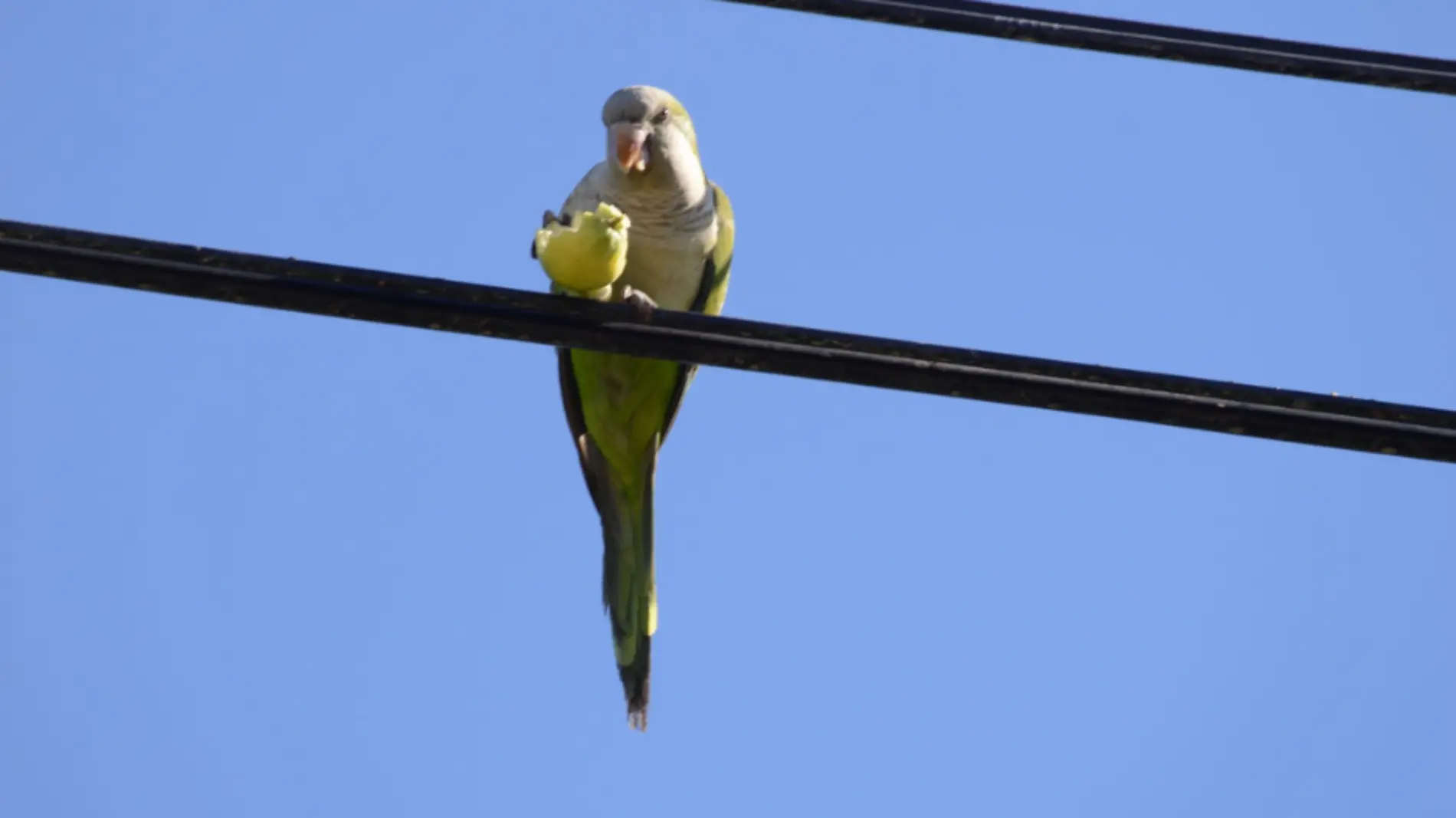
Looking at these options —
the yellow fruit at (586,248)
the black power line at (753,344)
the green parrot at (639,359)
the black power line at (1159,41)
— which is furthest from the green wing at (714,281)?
the black power line at (753,344)

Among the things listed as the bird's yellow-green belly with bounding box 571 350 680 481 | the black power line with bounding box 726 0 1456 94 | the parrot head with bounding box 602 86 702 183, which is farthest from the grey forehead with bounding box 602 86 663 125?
the black power line with bounding box 726 0 1456 94

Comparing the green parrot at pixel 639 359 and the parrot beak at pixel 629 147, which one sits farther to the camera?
the green parrot at pixel 639 359

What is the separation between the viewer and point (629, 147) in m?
4.87

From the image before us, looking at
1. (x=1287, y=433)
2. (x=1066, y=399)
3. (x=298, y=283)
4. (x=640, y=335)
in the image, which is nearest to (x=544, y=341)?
(x=640, y=335)

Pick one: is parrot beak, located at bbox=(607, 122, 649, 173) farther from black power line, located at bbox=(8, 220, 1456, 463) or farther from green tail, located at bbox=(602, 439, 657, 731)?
black power line, located at bbox=(8, 220, 1456, 463)

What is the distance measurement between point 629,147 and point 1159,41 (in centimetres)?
195

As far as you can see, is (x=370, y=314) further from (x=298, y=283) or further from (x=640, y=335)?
(x=640, y=335)

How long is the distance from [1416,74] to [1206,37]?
454mm

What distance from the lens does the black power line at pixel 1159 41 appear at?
3344 millimetres

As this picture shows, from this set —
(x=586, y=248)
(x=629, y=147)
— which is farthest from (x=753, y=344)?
(x=629, y=147)

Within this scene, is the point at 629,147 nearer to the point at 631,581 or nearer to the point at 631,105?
the point at 631,105

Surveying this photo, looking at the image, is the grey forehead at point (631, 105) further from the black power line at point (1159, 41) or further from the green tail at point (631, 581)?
the black power line at point (1159, 41)

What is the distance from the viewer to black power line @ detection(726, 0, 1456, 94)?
334cm

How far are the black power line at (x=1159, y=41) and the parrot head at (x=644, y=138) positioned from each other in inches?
54.4
